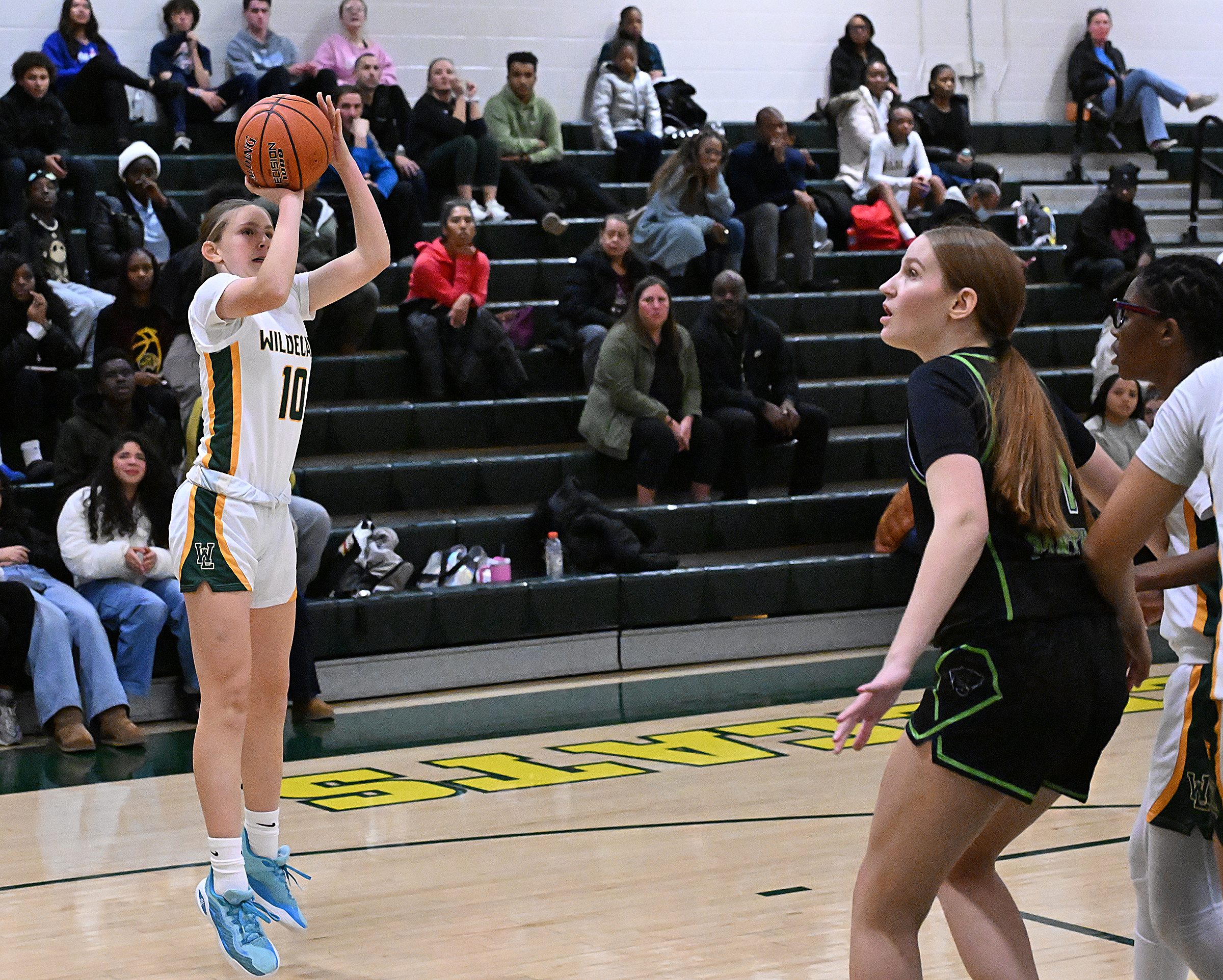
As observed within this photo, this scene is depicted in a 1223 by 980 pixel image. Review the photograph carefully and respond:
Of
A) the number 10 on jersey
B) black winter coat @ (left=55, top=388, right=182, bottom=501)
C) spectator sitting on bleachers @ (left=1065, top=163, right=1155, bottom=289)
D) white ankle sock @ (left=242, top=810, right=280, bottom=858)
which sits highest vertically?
spectator sitting on bleachers @ (left=1065, top=163, right=1155, bottom=289)

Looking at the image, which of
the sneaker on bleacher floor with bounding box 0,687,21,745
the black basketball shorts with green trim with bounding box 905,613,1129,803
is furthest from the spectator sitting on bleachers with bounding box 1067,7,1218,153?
the black basketball shorts with green trim with bounding box 905,613,1129,803

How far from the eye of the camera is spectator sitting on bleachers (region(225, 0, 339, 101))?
10828mm

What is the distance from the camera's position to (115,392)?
747 centimetres

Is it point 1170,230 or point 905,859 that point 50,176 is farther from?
point 1170,230

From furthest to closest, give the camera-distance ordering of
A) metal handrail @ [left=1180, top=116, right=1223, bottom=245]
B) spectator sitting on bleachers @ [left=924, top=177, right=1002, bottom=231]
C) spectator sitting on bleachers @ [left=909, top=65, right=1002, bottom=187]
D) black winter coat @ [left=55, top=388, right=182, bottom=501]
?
metal handrail @ [left=1180, top=116, right=1223, bottom=245] → spectator sitting on bleachers @ [left=909, top=65, right=1002, bottom=187] → spectator sitting on bleachers @ [left=924, top=177, right=1002, bottom=231] → black winter coat @ [left=55, top=388, right=182, bottom=501]

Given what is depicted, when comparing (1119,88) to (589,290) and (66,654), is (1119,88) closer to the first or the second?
(589,290)

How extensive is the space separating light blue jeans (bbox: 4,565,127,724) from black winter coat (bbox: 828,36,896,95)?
28.5ft

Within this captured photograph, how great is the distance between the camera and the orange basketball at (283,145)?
12.3ft

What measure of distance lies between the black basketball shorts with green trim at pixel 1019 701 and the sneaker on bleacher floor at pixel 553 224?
8.40 m

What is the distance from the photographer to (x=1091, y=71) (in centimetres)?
1419

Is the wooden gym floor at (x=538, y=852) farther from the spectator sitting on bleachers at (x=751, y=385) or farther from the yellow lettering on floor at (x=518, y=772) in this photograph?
the spectator sitting on bleachers at (x=751, y=385)

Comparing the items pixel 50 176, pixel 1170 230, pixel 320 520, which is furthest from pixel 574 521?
pixel 1170 230

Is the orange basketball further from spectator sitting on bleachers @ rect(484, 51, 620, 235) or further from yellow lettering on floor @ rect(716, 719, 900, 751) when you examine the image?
spectator sitting on bleachers @ rect(484, 51, 620, 235)

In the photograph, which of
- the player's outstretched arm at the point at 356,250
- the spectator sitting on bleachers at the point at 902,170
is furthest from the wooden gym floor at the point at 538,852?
the spectator sitting on bleachers at the point at 902,170
